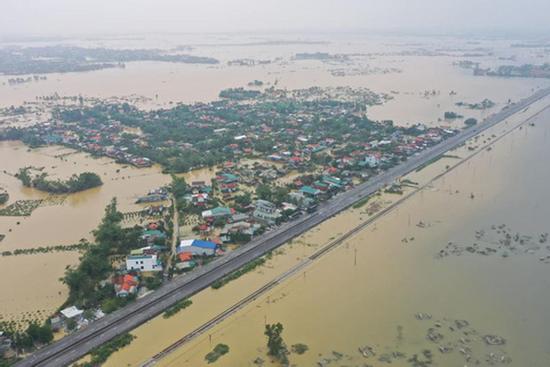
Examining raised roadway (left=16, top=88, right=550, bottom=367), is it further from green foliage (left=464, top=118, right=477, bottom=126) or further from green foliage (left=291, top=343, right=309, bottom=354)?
green foliage (left=464, top=118, right=477, bottom=126)

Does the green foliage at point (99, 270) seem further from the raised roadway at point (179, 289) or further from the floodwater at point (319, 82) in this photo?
the floodwater at point (319, 82)

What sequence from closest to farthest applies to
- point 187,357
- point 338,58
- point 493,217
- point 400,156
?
1. point 187,357
2. point 493,217
3. point 400,156
4. point 338,58

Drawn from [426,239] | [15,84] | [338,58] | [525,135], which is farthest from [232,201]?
[338,58]

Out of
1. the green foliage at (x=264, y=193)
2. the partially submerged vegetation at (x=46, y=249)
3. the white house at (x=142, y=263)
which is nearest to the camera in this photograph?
the white house at (x=142, y=263)

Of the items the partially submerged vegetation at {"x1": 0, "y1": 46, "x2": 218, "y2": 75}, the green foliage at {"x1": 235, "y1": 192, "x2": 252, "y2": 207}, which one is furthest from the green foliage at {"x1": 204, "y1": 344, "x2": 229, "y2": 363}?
the partially submerged vegetation at {"x1": 0, "y1": 46, "x2": 218, "y2": 75}

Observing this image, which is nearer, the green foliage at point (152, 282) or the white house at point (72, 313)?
the white house at point (72, 313)

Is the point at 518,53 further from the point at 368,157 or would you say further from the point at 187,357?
the point at 187,357

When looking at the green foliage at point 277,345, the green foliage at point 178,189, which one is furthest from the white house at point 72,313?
the green foliage at point 178,189

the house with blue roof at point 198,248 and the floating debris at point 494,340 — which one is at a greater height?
the house with blue roof at point 198,248
